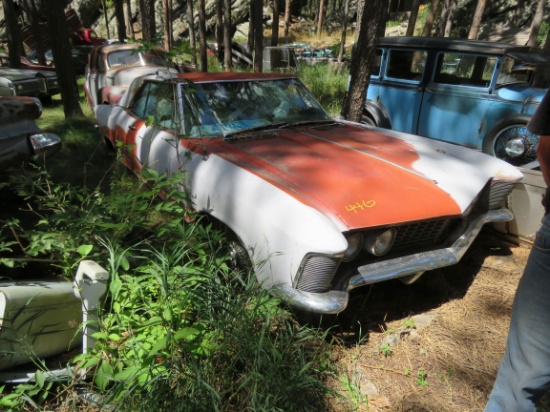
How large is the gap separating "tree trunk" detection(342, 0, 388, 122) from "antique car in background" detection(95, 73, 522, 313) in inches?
70.3

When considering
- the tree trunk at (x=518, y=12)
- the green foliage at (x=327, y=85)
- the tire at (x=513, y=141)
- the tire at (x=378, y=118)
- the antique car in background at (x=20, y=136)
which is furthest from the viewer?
the tree trunk at (x=518, y=12)

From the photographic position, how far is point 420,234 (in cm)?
252

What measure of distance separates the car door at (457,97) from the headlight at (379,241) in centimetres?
404

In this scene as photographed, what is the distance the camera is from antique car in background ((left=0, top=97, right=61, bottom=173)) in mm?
3322

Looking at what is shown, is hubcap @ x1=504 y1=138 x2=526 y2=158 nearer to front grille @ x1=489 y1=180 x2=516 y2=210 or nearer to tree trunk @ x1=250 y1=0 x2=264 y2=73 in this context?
front grille @ x1=489 y1=180 x2=516 y2=210

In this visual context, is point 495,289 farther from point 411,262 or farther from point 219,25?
point 219,25

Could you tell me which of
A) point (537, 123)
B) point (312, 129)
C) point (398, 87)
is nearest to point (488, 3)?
point (398, 87)

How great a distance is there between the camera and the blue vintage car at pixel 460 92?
5.05m

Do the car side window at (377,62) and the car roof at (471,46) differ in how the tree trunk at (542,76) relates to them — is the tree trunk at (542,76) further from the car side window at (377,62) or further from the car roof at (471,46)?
the car side window at (377,62)

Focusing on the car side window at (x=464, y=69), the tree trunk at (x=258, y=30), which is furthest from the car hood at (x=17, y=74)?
the car side window at (x=464, y=69)

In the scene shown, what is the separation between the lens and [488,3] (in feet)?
79.3

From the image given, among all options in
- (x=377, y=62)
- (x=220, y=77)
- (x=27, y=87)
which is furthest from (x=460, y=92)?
(x=27, y=87)

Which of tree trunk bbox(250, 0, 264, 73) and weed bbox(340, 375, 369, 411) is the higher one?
tree trunk bbox(250, 0, 264, 73)

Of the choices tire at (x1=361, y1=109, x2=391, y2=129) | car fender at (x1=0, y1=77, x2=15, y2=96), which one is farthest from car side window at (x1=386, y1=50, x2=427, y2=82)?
car fender at (x1=0, y1=77, x2=15, y2=96)
